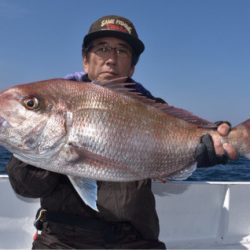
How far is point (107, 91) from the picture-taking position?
3264 millimetres

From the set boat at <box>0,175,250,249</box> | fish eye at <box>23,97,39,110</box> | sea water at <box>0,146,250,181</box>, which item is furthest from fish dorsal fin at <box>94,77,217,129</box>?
sea water at <box>0,146,250,181</box>

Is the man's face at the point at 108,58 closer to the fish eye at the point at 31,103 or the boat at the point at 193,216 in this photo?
the fish eye at the point at 31,103

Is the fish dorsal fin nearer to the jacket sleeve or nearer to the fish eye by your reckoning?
the fish eye

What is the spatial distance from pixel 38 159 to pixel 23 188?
0.85 m

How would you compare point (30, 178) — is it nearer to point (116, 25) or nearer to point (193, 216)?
point (116, 25)

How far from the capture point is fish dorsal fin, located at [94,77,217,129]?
3.31m

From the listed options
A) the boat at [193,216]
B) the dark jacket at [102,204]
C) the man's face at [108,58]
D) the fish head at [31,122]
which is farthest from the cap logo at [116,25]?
the boat at [193,216]

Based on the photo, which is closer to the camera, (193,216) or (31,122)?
(31,122)

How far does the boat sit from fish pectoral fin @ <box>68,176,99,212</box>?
2439mm

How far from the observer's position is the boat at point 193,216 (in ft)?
17.7

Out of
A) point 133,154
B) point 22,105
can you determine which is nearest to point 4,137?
point 22,105

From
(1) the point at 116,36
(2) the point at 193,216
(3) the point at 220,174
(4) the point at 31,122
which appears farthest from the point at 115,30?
(3) the point at 220,174

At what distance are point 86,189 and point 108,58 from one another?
5.03 feet

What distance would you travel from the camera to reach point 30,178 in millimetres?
3600
